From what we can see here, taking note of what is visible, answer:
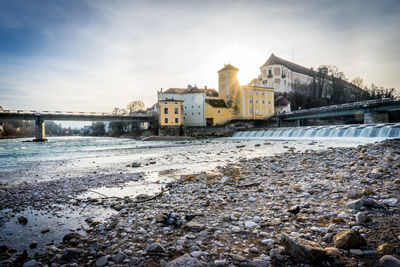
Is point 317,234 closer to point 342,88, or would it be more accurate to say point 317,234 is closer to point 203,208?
point 203,208

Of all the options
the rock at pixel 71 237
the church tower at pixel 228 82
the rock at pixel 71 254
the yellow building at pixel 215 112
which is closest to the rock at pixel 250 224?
the rock at pixel 71 254

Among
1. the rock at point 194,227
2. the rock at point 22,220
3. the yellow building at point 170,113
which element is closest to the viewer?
the rock at point 194,227

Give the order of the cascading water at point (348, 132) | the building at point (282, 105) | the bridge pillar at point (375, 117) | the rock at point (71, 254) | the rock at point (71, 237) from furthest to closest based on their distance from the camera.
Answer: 1. the building at point (282, 105)
2. the bridge pillar at point (375, 117)
3. the cascading water at point (348, 132)
4. the rock at point (71, 237)
5. the rock at point (71, 254)

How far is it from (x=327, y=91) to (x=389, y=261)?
103903 millimetres

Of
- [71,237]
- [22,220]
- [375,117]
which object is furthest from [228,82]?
[71,237]

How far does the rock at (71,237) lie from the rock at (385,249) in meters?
3.80

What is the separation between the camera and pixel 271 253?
8.08ft

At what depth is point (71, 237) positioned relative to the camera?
3123 millimetres

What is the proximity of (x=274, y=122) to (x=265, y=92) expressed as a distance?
14.3 meters

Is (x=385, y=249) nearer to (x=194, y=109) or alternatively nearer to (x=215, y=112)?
(x=215, y=112)

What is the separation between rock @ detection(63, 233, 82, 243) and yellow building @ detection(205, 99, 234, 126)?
60255 millimetres

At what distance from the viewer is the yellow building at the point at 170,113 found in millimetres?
58450

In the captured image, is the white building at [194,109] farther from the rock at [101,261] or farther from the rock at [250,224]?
the rock at [101,261]

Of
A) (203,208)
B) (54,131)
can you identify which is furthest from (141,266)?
(54,131)
